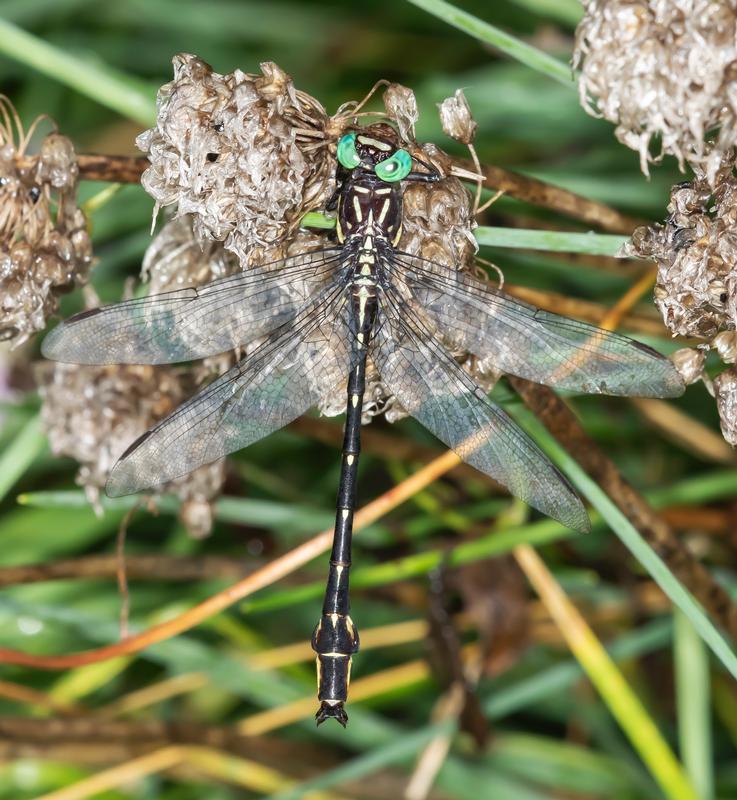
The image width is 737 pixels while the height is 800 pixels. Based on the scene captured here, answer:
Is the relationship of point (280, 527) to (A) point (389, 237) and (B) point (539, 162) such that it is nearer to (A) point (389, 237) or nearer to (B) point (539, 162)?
(A) point (389, 237)

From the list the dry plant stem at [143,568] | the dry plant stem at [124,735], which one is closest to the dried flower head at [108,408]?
the dry plant stem at [143,568]

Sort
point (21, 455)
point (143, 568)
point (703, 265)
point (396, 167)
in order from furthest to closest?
point (143, 568)
point (21, 455)
point (396, 167)
point (703, 265)

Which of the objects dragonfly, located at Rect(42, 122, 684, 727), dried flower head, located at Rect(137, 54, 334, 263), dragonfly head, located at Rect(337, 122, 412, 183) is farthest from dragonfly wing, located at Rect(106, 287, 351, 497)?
dried flower head, located at Rect(137, 54, 334, 263)

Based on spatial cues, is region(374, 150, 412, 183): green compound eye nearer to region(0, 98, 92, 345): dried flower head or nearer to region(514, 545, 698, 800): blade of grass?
region(0, 98, 92, 345): dried flower head

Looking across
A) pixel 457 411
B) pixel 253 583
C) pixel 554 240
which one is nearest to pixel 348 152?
pixel 554 240

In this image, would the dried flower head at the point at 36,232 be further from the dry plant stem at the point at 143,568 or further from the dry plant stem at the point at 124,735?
the dry plant stem at the point at 124,735

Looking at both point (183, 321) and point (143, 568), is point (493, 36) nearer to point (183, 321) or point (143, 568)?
point (183, 321)
